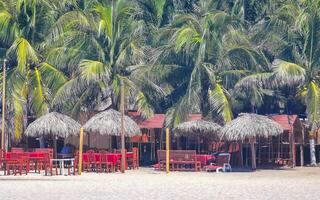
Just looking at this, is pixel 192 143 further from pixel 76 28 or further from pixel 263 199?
pixel 263 199

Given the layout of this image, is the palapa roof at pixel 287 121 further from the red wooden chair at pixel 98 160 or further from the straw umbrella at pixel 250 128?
the red wooden chair at pixel 98 160

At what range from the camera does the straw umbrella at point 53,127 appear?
105 feet

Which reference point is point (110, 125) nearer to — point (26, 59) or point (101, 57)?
point (101, 57)

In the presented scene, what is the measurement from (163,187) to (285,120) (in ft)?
42.9

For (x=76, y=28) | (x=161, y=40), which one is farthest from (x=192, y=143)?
(x=76, y=28)

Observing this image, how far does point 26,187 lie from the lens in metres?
21.3

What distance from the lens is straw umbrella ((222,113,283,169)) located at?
29938 millimetres

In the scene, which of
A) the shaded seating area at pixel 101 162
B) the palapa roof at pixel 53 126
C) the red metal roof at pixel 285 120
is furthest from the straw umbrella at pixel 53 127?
the red metal roof at pixel 285 120

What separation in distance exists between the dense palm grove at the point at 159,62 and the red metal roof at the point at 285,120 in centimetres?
91

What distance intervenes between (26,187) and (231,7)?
19924 mm

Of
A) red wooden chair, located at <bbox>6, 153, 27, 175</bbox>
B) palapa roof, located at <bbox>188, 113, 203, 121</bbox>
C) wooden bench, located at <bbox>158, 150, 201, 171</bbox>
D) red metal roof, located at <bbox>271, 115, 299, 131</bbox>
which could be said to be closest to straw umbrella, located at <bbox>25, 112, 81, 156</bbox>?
wooden bench, located at <bbox>158, 150, 201, 171</bbox>

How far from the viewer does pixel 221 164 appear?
3147cm

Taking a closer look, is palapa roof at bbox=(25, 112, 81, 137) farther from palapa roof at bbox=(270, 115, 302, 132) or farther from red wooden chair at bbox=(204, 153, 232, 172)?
palapa roof at bbox=(270, 115, 302, 132)

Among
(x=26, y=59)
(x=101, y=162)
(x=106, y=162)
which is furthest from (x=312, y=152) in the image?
(x=26, y=59)
